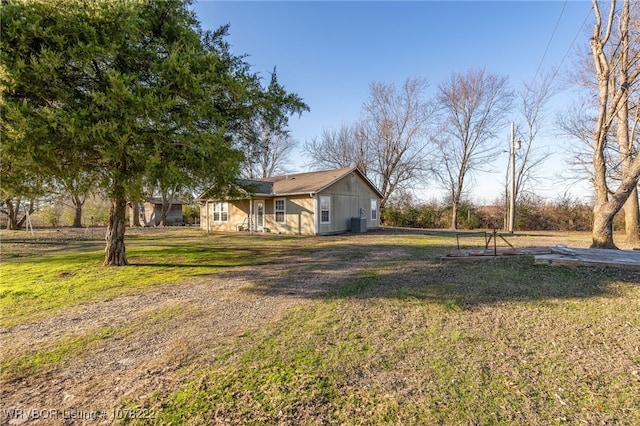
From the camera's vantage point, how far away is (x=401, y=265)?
7.45 m

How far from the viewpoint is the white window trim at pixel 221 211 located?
20.5 meters

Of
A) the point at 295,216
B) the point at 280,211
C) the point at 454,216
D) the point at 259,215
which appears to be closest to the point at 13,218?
the point at 259,215

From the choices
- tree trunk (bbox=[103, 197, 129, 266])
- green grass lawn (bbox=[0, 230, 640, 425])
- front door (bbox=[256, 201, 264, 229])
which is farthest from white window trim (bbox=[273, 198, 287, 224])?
green grass lawn (bbox=[0, 230, 640, 425])

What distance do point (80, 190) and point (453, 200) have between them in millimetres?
24114

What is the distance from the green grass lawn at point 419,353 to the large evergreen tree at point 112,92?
2.60 meters

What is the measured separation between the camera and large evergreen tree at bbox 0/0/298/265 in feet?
16.5

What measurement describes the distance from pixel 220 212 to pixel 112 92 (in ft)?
52.9

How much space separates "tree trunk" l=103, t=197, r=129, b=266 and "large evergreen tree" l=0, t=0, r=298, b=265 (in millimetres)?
1050

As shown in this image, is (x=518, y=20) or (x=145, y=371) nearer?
(x=145, y=371)

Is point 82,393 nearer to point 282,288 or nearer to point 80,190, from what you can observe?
point 282,288

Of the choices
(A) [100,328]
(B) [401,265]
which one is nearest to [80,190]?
(A) [100,328]

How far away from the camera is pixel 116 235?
7.73m

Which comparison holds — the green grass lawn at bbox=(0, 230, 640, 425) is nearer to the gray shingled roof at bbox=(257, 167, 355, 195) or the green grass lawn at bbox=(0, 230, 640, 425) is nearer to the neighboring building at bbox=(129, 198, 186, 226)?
the gray shingled roof at bbox=(257, 167, 355, 195)

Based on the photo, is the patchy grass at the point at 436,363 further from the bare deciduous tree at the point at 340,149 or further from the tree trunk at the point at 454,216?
the bare deciduous tree at the point at 340,149
